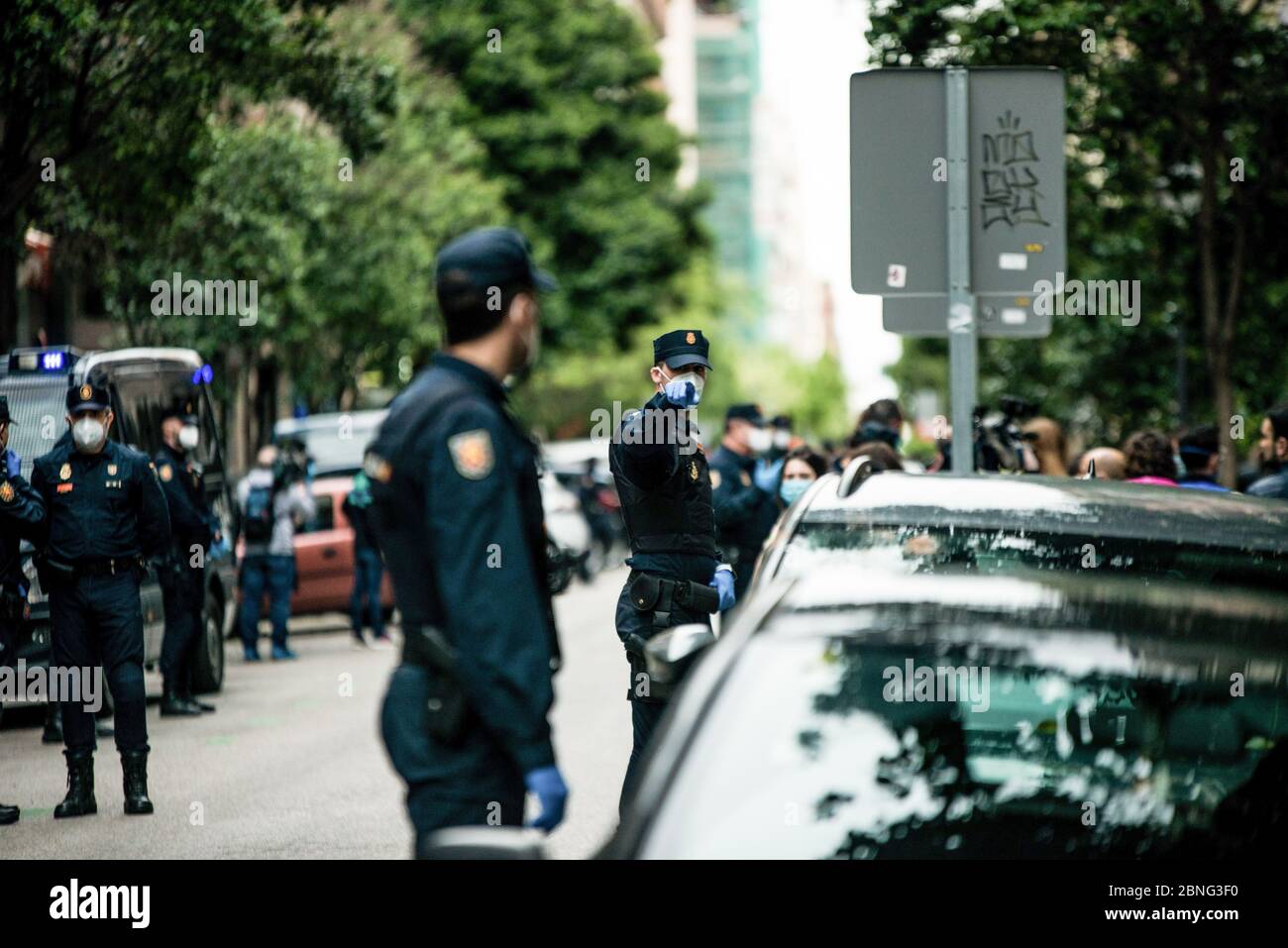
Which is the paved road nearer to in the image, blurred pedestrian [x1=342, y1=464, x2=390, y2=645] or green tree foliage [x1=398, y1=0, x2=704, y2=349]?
blurred pedestrian [x1=342, y1=464, x2=390, y2=645]

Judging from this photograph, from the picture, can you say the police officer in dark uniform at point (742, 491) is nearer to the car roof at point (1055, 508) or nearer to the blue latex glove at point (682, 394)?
the blue latex glove at point (682, 394)

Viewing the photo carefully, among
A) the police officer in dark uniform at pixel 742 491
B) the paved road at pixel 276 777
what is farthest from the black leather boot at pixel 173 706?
the police officer in dark uniform at pixel 742 491

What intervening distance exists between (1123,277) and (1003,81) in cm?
1593

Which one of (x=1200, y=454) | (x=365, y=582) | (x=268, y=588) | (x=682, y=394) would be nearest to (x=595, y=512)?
(x=365, y=582)

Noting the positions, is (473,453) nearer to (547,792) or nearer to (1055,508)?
(547,792)

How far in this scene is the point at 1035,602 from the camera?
3.76 m

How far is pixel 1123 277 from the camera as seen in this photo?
80.3 feet

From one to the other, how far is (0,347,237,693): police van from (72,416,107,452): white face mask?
7.26 ft

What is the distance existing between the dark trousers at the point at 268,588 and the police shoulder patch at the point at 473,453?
1440cm

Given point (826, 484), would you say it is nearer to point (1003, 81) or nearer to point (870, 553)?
point (870, 553)

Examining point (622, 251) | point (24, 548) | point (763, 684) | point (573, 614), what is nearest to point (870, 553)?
point (763, 684)

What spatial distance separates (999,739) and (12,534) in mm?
6895

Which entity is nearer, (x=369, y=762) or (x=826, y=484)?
(x=826, y=484)

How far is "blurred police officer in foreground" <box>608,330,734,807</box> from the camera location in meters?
6.68
